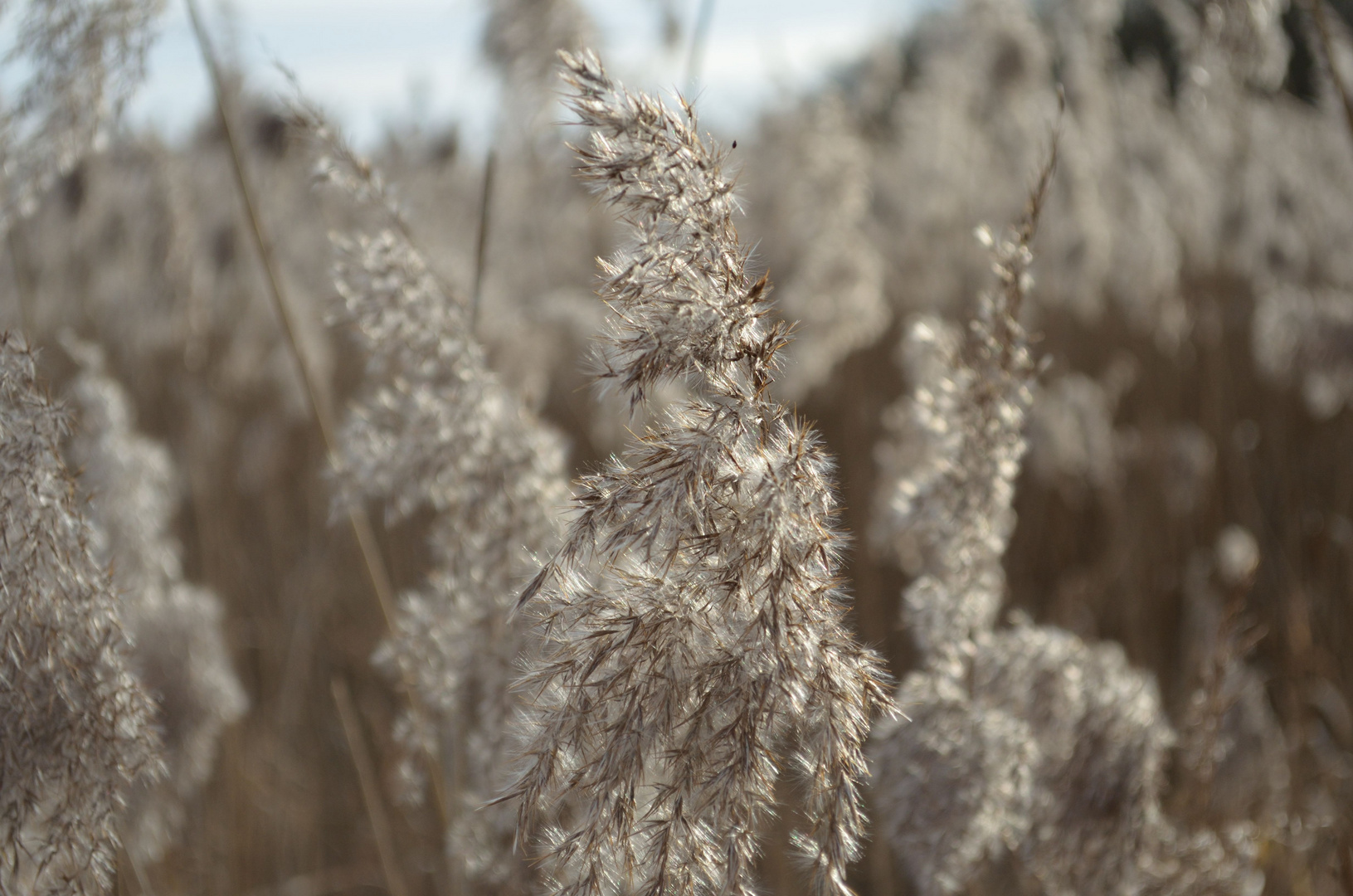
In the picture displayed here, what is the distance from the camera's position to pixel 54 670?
65 centimetres

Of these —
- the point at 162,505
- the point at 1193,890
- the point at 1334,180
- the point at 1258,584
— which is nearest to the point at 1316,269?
the point at 1334,180

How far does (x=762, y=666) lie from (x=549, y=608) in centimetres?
14

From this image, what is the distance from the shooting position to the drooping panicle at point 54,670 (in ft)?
2.05

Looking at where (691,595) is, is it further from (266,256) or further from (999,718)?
(266,256)

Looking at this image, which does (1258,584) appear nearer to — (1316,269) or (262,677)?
(262,677)

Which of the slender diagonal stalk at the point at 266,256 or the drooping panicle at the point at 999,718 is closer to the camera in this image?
the drooping panicle at the point at 999,718

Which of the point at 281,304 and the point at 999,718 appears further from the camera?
the point at 281,304

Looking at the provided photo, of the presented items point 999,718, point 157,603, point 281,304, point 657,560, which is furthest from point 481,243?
point 157,603

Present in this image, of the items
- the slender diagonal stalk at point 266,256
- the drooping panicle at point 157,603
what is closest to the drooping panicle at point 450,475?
the slender diagonal stalk at point 266,256

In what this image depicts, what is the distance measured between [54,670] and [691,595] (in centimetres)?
43

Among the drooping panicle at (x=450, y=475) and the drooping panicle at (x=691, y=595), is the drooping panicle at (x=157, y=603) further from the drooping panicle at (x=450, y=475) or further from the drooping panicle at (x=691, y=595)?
the drooping panicle at (x=691, y=595)

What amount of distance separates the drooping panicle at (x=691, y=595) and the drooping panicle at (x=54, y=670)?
0.29 m

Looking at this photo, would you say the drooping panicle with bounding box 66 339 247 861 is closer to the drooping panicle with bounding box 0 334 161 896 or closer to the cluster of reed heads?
the cluster of reed heads

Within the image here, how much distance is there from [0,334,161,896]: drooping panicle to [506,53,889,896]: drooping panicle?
11.5 inches
